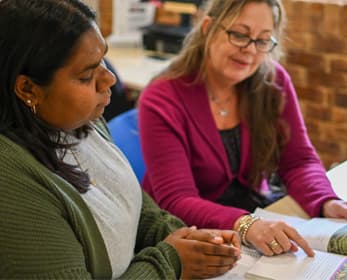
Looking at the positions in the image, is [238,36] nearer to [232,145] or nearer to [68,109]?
[232,145]

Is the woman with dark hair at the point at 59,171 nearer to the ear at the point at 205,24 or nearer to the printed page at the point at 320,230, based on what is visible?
the printed page at the point at 320,230

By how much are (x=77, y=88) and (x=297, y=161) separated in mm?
951

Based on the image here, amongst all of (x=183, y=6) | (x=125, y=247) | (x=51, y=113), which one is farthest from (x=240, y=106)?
(x=183, y=6)

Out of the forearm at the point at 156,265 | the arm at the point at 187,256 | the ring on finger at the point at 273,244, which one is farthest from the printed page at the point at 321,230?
the forearm at the point at 156,265

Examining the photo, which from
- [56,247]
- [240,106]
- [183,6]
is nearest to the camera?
[56,247]

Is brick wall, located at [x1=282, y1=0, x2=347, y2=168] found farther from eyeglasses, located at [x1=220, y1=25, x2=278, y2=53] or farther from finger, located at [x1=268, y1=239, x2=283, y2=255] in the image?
finger, located at [x1=268, y1=239, x2=283, y2=255]

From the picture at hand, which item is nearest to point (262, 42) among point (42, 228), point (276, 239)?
point (276, 239)

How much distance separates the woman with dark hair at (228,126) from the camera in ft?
5.41

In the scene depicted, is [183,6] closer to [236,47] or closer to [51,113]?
[236,47]

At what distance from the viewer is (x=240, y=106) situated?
6.02 ft

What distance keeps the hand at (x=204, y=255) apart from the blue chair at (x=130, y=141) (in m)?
0.64

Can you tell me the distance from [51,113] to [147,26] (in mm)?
2230

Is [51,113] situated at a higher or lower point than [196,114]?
higher

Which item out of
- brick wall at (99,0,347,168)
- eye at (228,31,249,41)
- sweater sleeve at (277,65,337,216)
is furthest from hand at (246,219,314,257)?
brick wall at (99,0,347,168)
